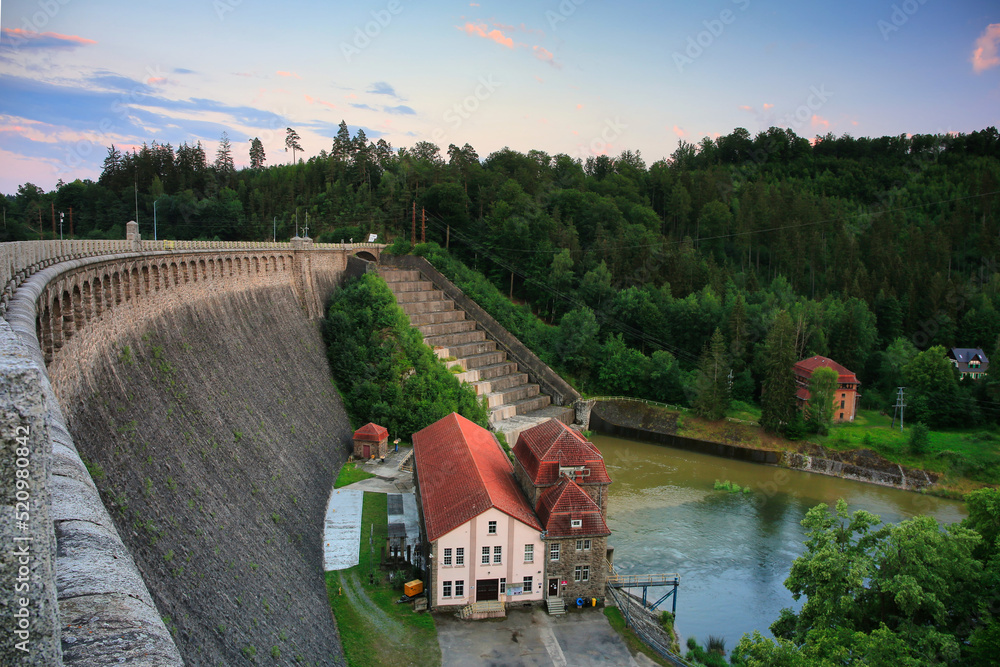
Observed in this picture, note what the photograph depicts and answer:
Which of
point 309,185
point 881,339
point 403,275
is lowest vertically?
point 881,339

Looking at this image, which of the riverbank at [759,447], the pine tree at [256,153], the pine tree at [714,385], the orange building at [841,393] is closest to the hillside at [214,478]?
the riverbank at [759,447]

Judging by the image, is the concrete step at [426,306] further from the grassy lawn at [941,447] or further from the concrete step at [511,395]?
the grassy lawn at [941,447]

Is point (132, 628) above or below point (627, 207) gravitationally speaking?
below

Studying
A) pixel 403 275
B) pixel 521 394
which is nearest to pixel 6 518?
pixel 521 394

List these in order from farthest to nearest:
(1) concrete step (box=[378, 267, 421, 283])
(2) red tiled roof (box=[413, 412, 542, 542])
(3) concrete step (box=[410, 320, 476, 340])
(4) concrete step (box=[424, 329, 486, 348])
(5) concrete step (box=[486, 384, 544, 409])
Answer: (1) concrete step (box=[378, 267, 421, 283])
(3) concrete step (box=[410, 320, 476, 340])
(4) concrete step (box=[424, 329, 486, 348])
(5) concrete step (box=[486, 384, 544, 409])
(2) red tiled roof (box=[413, 412, 542, 542])

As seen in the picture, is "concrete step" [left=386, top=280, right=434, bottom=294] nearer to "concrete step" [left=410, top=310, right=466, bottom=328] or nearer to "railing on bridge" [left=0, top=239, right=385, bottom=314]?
"concrete step" [left=410, top=310, right=466, bottom=328]

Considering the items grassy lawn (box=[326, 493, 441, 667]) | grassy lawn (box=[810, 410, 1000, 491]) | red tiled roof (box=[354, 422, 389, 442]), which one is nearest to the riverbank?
grassy lawn (box=[810, 410, 1000, 491])

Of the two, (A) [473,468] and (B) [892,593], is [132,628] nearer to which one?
(B) [892,593]
